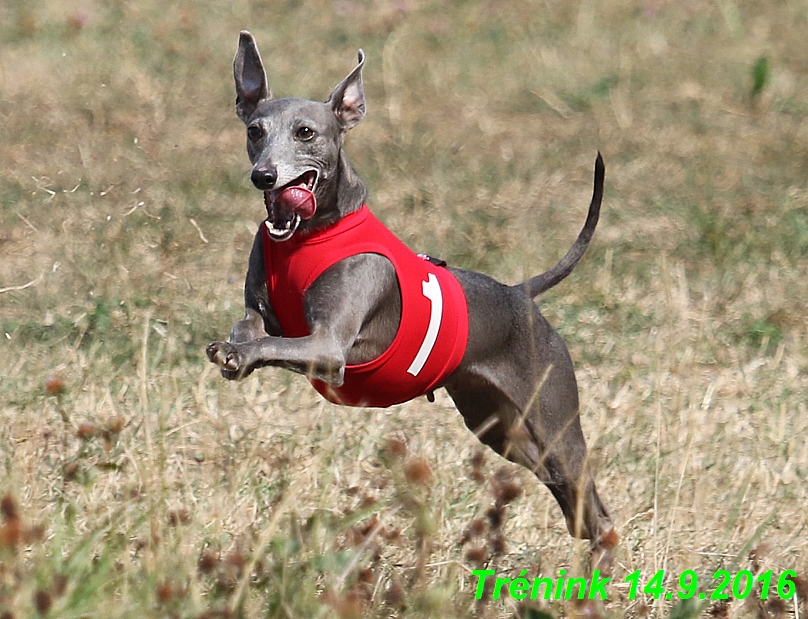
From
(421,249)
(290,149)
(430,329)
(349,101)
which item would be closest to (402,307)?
(430,329)

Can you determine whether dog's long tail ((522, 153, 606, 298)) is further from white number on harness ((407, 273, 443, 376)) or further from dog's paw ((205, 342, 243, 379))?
dog's paw ((205, 342, 243, 379))

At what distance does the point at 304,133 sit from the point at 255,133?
146 mm

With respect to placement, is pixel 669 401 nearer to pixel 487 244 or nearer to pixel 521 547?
pixel 521 547

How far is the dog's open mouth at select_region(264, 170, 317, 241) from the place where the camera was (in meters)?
3.76

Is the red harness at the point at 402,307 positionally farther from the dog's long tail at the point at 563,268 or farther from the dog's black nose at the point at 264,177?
the dog's long tail at the point at 563,268

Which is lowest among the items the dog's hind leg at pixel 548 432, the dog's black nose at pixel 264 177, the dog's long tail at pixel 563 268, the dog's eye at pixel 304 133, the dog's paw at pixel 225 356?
the dog's hind leg at pixel 548 432

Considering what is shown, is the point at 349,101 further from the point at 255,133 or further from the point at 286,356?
the point at 286,356

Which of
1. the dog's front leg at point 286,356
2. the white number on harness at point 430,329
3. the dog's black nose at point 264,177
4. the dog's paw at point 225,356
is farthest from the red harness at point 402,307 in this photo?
the dog's paw at point 225,356

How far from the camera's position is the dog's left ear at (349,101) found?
13.5 ft

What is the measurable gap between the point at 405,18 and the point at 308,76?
1653mm

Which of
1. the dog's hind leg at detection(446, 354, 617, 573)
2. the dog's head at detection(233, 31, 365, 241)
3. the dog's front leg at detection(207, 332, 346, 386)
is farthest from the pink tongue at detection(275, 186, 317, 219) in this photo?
the dog's hind leg at detection(446, 354, 617, 573)

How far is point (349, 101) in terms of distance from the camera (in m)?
4.18

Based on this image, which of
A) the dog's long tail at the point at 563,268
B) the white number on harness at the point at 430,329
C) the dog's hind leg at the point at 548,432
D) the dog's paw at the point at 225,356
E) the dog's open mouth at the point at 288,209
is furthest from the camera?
the dog's long tail at the point at 563,268

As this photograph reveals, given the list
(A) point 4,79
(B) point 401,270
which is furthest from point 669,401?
(A) point 4,79
